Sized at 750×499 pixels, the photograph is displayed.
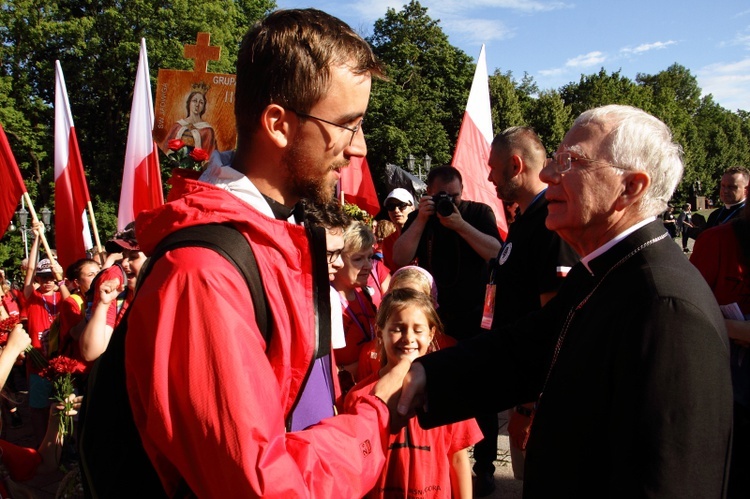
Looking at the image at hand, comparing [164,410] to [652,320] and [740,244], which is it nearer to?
[652,320]

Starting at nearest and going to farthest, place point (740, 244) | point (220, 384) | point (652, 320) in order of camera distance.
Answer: point (220, 384), point (652, 320), point (740, 244)

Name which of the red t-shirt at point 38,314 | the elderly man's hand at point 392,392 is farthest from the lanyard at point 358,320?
the red t-shirt at point 38,314

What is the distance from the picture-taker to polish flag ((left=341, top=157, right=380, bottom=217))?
8.62 metres

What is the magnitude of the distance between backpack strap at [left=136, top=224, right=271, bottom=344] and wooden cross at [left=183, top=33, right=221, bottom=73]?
8004 mm

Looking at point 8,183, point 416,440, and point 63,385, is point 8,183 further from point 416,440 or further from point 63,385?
point 416,440

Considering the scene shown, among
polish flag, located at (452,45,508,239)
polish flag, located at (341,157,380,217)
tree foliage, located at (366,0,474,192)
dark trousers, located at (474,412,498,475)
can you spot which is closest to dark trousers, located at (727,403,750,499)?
dark trousers, located at (474,412,498,475)

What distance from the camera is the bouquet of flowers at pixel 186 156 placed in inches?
70.6

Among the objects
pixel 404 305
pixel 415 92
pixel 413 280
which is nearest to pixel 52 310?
pixel 413 280

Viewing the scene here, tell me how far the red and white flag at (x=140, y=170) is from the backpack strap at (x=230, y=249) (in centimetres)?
688

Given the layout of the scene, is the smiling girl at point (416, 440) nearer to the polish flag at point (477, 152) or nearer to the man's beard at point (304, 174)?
the man's beard at point (304, 174)

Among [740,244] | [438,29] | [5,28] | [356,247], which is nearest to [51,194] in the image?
[5,28]

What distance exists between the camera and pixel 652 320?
145 cm

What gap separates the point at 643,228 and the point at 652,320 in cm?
38

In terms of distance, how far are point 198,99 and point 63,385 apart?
5.74 metres
